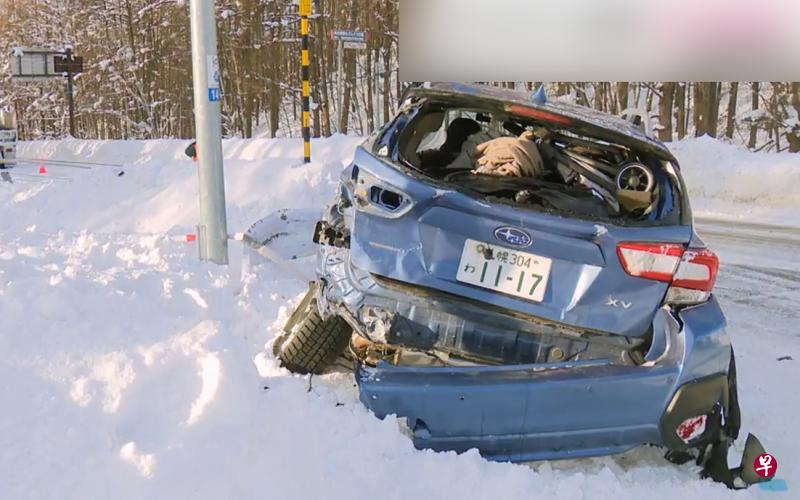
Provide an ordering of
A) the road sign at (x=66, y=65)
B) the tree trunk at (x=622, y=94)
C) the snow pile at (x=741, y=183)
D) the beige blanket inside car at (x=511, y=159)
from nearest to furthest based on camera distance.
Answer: the beige blanket inside car at (x=511, y=159)
the snow pile at (x=741, y=183)
the tree trunk at (x=622, y=94)
the road sign at (x=66, y=65)

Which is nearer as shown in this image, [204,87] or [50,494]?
[50,494]

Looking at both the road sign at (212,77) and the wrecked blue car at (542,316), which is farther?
the road sign at (212,77)

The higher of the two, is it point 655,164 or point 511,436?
point 655,164

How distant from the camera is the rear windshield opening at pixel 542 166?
2781mm

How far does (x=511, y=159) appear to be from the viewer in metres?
3.12

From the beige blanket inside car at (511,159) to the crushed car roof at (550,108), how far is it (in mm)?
232

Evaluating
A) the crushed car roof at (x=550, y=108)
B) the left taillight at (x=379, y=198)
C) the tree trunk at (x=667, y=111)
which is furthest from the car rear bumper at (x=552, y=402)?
the tree trunk at (x=667, y=111)

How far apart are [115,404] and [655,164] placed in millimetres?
2565

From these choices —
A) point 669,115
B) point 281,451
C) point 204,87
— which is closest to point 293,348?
point 281,451

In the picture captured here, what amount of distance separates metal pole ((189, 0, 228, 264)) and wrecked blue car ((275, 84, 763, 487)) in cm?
281

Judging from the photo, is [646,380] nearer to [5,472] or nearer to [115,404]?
[115,404]

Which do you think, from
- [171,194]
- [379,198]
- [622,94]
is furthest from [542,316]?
[622,94]

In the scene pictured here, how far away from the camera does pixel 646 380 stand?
8.34 ft

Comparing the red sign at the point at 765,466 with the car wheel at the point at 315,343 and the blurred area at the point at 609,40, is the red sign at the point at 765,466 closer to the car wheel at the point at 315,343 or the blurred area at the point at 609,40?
the car wheel at the point at 315,343
